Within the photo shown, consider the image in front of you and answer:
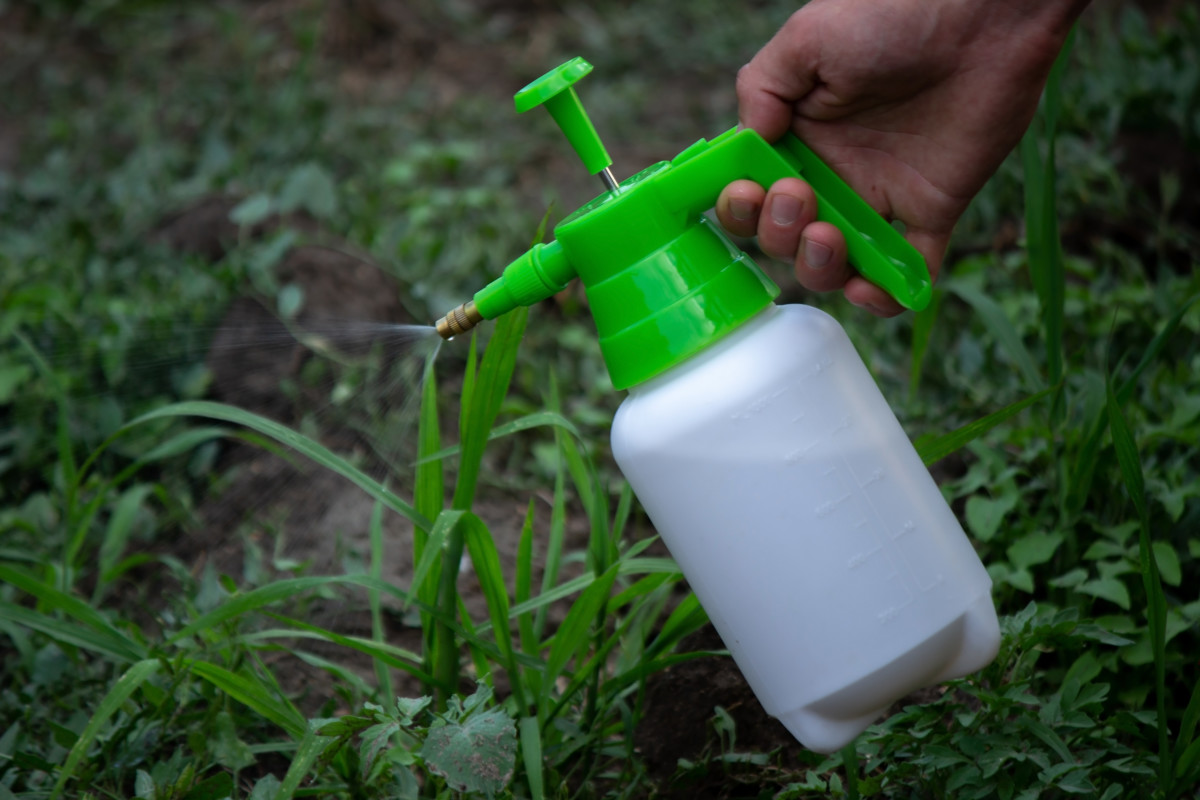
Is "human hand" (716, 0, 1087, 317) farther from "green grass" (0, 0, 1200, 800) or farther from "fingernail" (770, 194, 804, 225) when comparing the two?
"green grass" (0, 0, 1200, 800)

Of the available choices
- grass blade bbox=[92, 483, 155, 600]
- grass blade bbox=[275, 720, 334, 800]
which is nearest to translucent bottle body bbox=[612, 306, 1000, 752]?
grass blade bbox=[275, 720, 334, 800]

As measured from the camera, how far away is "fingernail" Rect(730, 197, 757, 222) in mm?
1127

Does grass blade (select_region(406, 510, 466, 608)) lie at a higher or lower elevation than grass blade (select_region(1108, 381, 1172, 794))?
higher

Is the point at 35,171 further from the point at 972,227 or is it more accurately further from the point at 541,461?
the point at 972,227

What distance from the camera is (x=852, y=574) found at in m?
1.00

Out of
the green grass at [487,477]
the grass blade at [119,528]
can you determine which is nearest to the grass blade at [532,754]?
the green grass at [487,477]

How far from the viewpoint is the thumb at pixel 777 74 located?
49.0 inches

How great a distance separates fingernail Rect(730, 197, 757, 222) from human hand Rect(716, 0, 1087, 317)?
0.07 feet

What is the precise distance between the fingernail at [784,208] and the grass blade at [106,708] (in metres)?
0.88

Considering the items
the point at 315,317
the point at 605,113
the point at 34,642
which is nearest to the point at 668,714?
the point at 34,642

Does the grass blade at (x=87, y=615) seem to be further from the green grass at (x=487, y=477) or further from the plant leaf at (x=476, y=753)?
the plant leaf at (x=476, y=753)

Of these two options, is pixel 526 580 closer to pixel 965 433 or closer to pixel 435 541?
pixel 435 541

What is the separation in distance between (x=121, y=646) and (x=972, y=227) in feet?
6.66

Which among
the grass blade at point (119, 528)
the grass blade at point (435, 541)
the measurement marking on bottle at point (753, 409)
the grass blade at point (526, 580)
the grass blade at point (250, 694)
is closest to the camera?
the measurement marking on bottle at point (753, 409)
